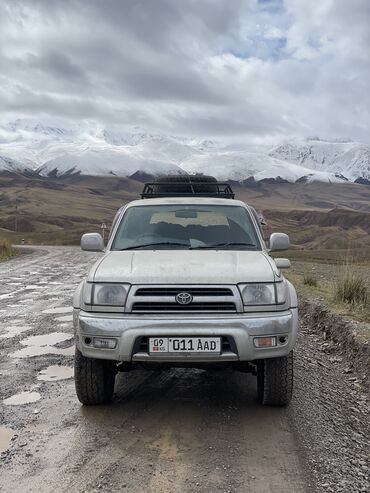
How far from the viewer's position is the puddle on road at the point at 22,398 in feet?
16.1

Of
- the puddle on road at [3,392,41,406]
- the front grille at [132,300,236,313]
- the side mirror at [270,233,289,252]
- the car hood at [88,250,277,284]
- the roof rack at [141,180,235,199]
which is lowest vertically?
the puddle on road at [3,392,41,406]

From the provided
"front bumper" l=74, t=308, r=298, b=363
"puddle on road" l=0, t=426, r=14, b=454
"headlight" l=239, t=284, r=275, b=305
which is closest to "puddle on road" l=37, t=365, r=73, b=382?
"puddle on road" l=0, t=426, r=14, b=454

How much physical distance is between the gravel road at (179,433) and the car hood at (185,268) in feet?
3.85

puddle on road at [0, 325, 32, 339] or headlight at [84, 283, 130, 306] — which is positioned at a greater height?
headlight at [84, 283, 130, 306]

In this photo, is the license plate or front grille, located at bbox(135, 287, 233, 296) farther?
front grille, located at bbox(135, 287, 233, 296)

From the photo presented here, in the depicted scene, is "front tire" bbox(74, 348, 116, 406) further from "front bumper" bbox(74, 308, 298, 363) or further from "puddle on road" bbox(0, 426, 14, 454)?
"puddle on road" bbox(0, 426, 14, 454)

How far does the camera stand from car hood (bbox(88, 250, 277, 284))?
4.49 metres

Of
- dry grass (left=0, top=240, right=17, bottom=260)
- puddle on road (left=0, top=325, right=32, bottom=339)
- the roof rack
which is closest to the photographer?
puddle on road (left=0, top=325, right=32, bottom=339)

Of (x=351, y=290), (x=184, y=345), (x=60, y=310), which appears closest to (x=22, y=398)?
(x=184, y=345)

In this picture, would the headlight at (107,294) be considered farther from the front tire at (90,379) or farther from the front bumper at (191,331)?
the front tire at (90,379)

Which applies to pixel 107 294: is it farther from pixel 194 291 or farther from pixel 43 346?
pixel 43 346

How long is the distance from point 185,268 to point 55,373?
218 cm

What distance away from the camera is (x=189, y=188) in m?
11.1

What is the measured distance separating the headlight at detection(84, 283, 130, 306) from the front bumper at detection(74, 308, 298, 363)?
0.12m
